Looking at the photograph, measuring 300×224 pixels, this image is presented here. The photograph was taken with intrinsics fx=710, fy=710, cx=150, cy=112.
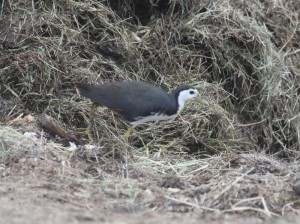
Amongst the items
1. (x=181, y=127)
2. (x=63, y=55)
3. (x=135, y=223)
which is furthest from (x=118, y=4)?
(x=135, y=223)

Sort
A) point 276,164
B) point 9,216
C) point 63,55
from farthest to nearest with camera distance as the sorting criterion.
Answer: point 63,55 < point 276,164 < point 9,216

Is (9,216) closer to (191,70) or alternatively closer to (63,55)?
(63,55)

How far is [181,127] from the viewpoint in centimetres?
699

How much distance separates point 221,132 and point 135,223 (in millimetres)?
3489

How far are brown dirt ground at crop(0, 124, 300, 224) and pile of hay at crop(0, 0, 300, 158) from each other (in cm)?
86

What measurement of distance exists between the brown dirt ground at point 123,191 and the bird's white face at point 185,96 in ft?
3.15

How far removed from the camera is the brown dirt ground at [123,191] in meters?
4.04

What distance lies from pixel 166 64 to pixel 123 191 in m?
3.01

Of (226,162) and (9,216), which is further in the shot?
(226,162)

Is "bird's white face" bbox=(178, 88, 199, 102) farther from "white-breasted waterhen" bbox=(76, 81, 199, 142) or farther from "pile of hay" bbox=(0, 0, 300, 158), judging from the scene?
"pile of hay" bbox=(0, 0, 300, 158)

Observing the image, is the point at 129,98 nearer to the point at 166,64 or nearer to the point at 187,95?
the point at 187,95

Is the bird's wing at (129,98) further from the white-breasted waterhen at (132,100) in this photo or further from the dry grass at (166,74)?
the dry grass at (166,74)

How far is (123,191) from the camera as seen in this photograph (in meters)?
4.71

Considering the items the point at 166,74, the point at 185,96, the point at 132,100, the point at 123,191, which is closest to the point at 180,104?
the point at 185,96
